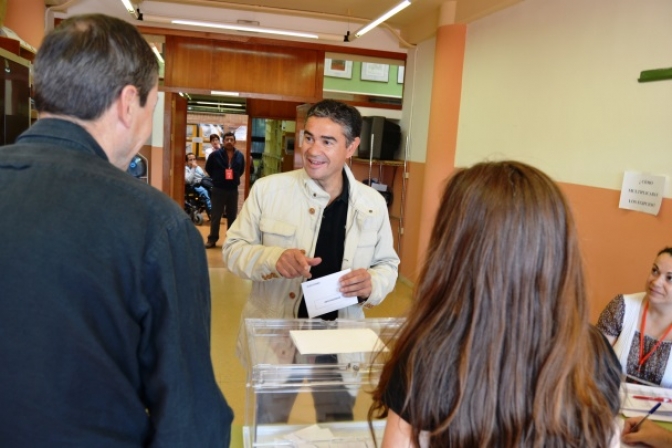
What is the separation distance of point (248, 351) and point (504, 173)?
0.86 m

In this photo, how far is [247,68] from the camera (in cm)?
675

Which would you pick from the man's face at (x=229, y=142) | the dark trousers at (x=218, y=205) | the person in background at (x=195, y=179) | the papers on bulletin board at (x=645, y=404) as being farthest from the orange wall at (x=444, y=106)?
the person in background at (x=195, y=179)

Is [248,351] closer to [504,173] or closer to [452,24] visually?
[504,173]

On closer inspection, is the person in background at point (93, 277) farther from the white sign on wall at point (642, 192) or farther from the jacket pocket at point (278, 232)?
the white sign on wall at point (642, 192)

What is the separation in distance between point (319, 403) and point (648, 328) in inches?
66.7

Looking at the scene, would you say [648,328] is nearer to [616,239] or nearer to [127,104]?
[616,239]

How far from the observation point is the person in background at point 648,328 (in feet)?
7.23

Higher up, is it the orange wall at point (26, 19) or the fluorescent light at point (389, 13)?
the fluorescent light at point (389, 13)

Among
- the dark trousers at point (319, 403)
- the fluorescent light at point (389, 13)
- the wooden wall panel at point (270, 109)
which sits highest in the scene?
the fluorescent light at point (389, 13)

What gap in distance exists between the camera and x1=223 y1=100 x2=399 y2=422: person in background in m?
2.12

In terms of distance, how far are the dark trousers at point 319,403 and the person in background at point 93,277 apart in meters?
0.36

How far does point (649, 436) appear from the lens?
1.47 m

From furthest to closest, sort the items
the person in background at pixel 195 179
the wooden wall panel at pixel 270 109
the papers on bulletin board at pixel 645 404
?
the person in background at pixel 195 179 < the wooden wall panel at pixel 270 109 < the papers on bulletin board at pixel 645 404

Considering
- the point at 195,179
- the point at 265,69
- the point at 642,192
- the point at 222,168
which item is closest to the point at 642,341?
the point at 642,192
